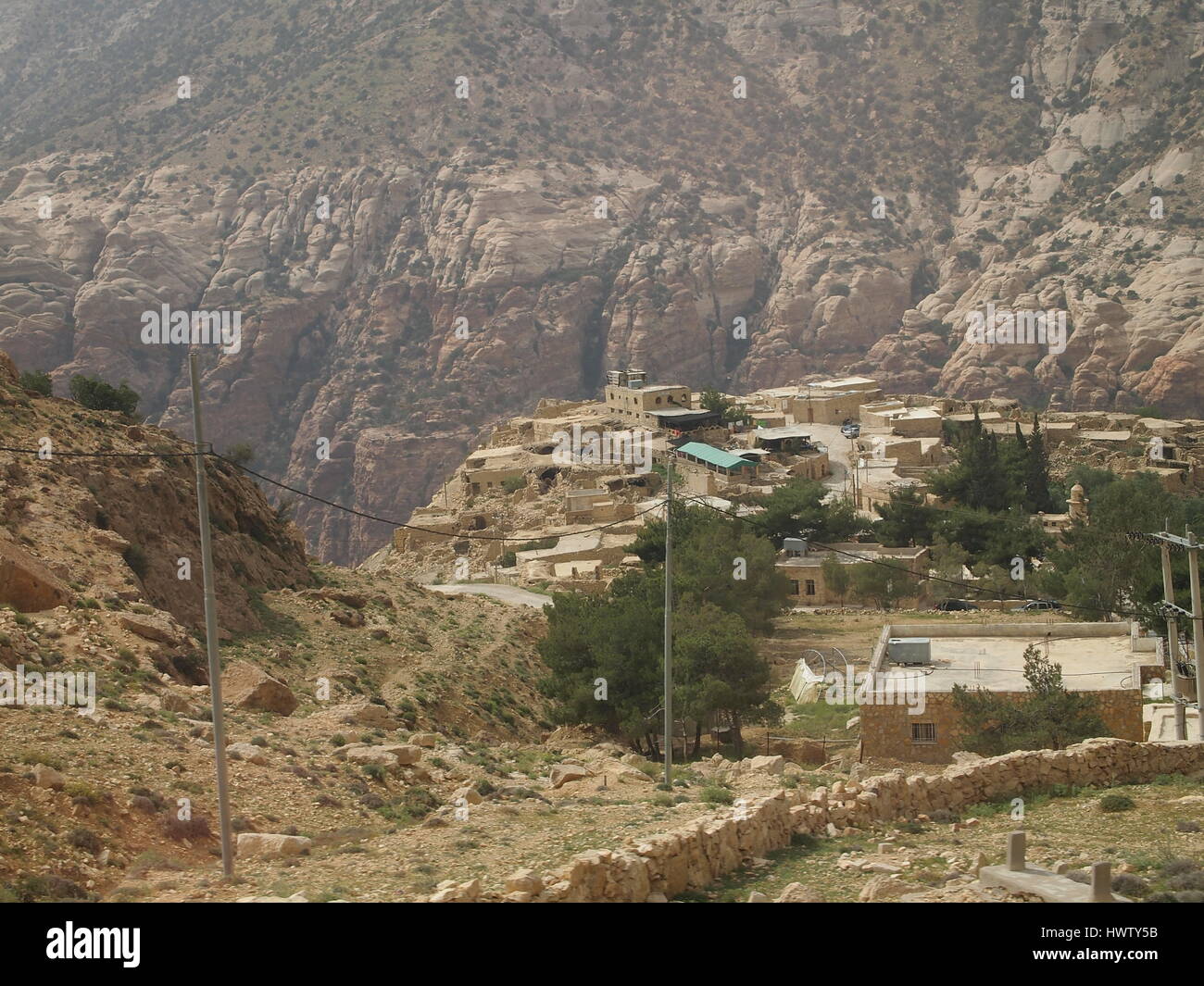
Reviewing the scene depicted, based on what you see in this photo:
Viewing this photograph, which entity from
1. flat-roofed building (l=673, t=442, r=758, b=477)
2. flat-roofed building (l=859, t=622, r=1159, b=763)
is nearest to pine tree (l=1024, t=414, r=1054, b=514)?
flat-roofed building (l=673, t=442, r=758, b=477)

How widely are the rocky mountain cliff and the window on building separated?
9070cm

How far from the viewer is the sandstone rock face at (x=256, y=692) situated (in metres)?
23.1

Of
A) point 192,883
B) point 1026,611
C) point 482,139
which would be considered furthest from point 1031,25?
point 192,883

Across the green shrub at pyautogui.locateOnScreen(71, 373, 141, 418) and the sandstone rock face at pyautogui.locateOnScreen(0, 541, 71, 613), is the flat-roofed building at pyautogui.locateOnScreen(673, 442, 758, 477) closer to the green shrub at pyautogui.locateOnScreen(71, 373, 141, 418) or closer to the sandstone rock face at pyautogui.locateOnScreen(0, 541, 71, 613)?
the green shrub at pyautogui.locateOnScreen(71, 373, 141, 418)

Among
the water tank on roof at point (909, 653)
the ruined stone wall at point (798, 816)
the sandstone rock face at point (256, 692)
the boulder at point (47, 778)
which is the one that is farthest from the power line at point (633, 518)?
the ruined stone wall at point (798, 816)

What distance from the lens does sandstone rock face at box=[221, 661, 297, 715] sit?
23.1m

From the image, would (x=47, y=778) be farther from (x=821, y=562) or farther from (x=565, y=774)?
(x=821, y=562)

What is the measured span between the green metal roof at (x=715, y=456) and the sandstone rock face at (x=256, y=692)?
4639 cm

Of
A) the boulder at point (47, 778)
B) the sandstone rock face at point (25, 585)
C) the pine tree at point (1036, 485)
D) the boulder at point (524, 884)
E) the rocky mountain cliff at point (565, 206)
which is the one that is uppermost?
the rocky mountain cliff at point (565, 206)

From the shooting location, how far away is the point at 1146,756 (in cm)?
2062

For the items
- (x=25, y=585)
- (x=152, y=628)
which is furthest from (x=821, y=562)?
(x=25, y=585)

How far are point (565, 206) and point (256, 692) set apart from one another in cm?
12153

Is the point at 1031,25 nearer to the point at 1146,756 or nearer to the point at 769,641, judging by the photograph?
the point at 769,641

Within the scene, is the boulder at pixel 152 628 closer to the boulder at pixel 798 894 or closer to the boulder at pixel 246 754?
the boulder at pixel 246 754
